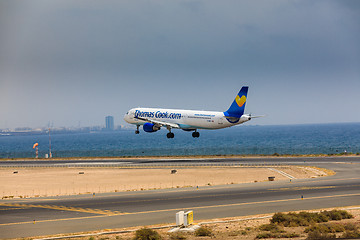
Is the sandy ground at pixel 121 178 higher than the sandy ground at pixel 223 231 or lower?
higher

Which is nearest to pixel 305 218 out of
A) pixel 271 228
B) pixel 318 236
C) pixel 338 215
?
pixel 338 215

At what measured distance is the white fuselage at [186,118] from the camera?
269 ft

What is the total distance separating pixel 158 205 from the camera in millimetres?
38281

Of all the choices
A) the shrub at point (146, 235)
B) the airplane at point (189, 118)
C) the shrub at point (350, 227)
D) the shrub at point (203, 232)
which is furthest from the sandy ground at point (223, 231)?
the airplane at point (189, 118)

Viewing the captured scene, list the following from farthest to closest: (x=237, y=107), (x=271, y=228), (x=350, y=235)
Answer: (x=237, y=107), (x=271, y=228), (x=350, y=235)

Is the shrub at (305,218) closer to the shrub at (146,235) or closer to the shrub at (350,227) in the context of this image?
the shrub at (350,227)

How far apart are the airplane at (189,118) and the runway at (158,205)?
31.5 meters

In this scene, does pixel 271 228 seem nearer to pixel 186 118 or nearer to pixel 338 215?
pixel 338 215

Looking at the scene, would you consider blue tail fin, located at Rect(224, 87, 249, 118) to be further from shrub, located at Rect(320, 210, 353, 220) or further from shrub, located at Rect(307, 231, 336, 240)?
shrub, located at Rect(307, 231, 336, 240)

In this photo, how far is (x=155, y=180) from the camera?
199 ft

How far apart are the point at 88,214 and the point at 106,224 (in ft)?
13.6

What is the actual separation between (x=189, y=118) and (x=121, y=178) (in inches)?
986

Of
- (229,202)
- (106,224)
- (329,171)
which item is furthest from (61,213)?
(329,171)

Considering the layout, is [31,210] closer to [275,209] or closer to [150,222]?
[150,222]
